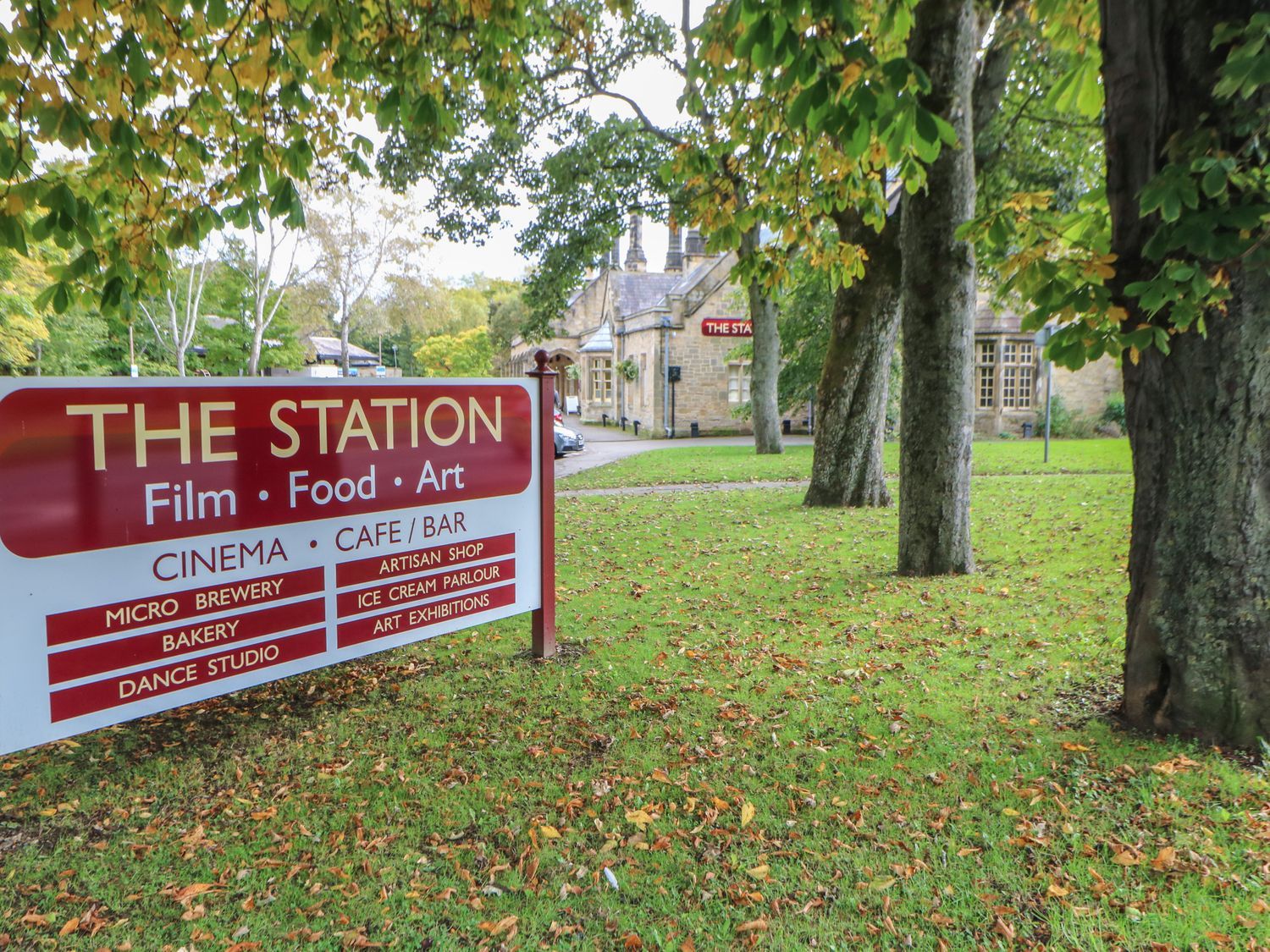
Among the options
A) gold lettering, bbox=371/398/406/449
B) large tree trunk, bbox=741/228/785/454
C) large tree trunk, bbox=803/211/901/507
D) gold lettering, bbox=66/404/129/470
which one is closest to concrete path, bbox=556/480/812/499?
large tree trunk, bbox=803/211/901/507

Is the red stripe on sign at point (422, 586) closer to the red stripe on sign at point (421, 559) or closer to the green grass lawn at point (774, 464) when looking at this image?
the red stripe on sign at point (421, 559)

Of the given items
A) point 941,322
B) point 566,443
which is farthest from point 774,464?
point 941,322

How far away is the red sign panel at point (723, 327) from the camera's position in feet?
116

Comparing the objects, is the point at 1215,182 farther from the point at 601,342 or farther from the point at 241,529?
the point at 601,342

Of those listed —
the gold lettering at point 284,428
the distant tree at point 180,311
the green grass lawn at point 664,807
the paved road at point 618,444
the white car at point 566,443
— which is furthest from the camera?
the distant tree at point 180,311

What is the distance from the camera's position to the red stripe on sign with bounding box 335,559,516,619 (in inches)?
189

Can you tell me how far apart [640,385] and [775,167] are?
31689 millimetres

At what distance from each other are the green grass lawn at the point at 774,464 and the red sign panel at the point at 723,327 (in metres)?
11.1

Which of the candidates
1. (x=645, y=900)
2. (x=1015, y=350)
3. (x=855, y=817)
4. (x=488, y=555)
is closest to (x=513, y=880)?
(x=645, y=900)

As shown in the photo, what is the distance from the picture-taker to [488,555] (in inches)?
217

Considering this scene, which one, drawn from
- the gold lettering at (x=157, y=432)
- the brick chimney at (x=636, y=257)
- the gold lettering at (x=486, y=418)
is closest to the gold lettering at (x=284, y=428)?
the gold lettering at (x=157, y=432)

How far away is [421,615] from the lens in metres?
5.12

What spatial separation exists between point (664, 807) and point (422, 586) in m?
2.10

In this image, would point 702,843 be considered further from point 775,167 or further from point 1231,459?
point 775,167
